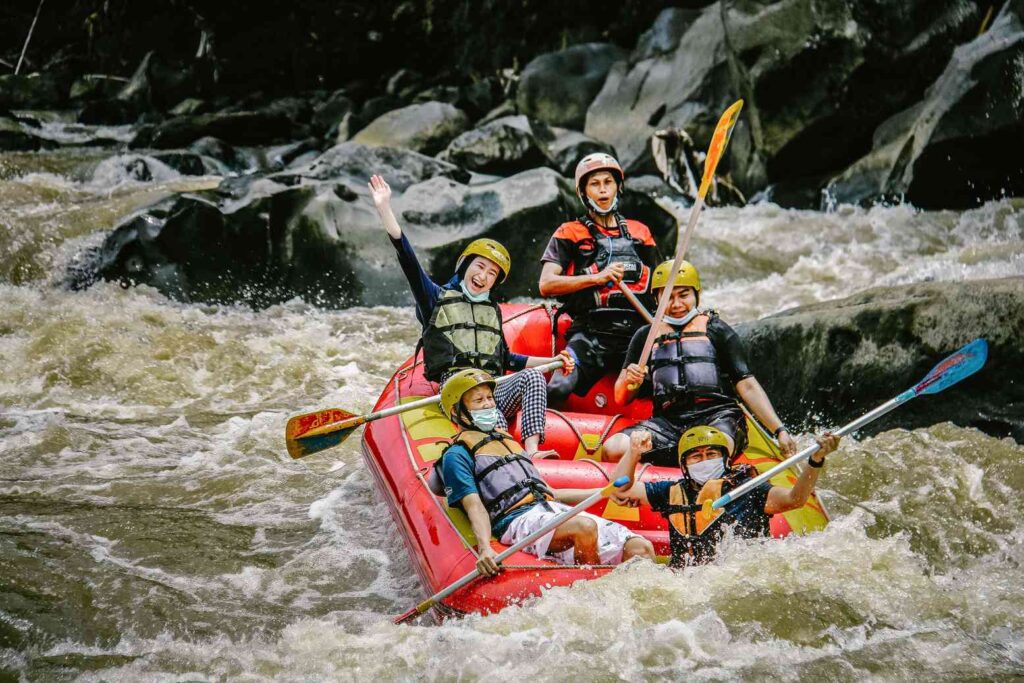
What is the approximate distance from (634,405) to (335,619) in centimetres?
193

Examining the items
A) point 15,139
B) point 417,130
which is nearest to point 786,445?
point 417,130

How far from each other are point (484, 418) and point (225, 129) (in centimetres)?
1400

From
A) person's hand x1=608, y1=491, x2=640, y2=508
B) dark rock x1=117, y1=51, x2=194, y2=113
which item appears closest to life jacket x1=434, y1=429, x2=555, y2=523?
person's hand x1=608, y1=491, x2=640, y2=508

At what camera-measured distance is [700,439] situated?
360 centimetres

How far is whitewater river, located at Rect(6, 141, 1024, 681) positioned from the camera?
332 cm

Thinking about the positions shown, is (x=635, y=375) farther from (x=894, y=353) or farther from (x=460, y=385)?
(x=894, y=353)

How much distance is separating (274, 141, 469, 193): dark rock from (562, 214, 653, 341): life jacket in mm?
5051

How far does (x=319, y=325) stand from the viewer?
8062 millimetres

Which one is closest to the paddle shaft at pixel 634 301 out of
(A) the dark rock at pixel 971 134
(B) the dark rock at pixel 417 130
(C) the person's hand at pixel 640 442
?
(C) the person's hand at pixel 640 442

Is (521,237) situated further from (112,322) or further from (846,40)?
(846,40)

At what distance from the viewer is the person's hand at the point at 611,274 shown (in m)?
5.01

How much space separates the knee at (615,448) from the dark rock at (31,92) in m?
18.4

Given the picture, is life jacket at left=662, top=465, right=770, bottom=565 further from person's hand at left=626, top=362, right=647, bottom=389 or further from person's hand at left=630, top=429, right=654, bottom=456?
person's hand at left=626, top=362, right=647, bottom=389

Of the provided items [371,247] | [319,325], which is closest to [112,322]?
[319,325]
